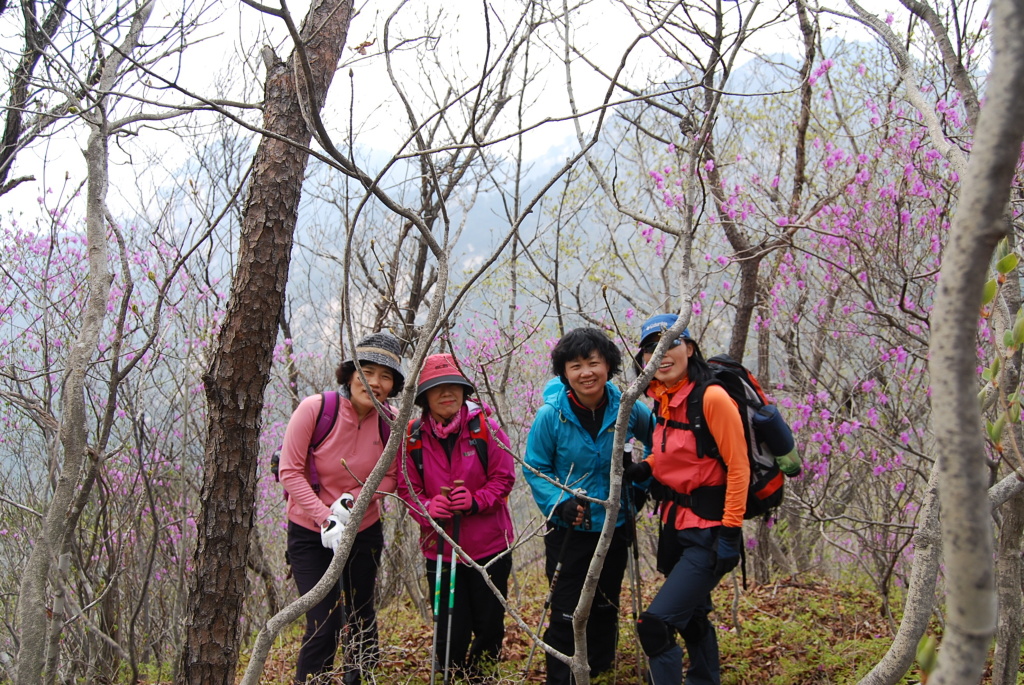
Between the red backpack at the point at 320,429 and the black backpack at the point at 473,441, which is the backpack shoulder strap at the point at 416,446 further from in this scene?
the red backpack at the point at 320,429

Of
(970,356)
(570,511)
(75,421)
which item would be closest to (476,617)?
(570,511)

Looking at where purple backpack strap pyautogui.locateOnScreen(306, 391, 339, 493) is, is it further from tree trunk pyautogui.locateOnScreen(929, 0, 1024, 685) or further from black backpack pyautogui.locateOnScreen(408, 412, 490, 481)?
tree trunk pyautogui.locateOnScreen(929, 0, 1024, 685)

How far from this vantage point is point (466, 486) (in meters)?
3.62

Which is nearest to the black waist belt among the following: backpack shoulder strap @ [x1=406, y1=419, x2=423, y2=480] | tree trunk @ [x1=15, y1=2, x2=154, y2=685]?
backpack shoulder strap @ [x1=406, y1=419, x2=423, y2=480]

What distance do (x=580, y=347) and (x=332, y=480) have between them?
53.5 inches

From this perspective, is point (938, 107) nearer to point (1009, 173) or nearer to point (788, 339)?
point (788, 339)

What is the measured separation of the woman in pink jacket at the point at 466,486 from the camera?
3.58 metres

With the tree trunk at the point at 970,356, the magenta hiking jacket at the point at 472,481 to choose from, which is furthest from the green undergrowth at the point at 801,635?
the tree trunk at the point at 970,356

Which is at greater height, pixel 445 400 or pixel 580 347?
pixel 580 347

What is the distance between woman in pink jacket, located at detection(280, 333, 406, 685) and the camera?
3375 mm

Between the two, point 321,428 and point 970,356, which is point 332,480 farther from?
point 970,356

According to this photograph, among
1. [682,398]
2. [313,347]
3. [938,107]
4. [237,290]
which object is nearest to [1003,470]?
[938,107]

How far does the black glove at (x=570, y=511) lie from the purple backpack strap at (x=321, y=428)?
3.88 ft

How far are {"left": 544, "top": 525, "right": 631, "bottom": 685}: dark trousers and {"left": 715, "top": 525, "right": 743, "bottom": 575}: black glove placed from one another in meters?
0.55
